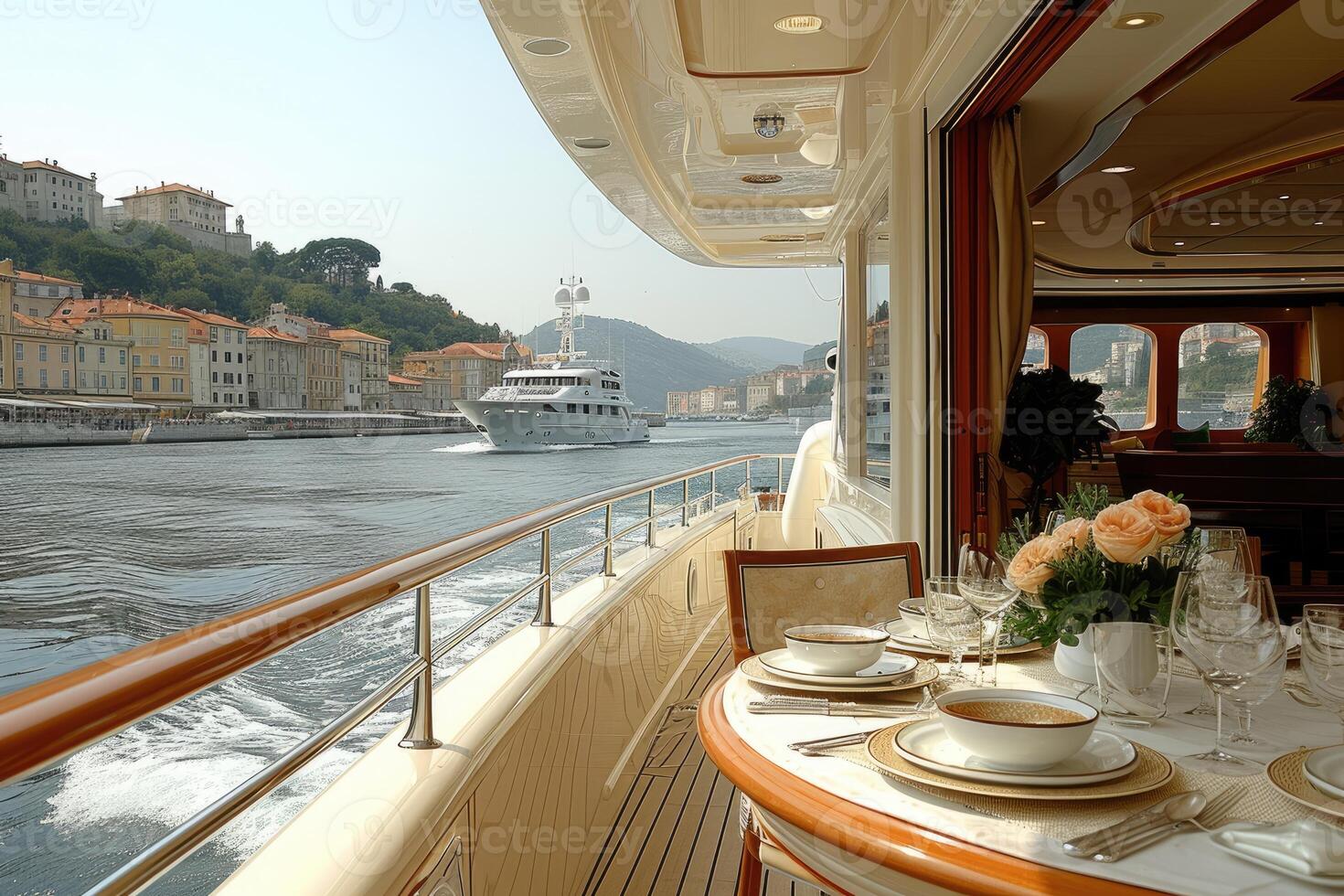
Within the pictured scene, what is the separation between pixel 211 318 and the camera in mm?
17297

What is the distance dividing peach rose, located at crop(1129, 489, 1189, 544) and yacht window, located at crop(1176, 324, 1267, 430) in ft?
30.6

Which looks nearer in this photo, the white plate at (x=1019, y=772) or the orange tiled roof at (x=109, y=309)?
the white plate at (x=1019, y=772)

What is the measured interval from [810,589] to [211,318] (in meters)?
17.8

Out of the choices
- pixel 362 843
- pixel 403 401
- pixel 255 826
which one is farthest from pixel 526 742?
pixel 403 401

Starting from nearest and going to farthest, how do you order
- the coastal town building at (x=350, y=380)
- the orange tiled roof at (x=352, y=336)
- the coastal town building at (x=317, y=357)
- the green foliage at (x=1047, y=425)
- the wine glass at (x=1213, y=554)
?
the wine glass at (x=1213, y=554) < the green foliage at (x=1047, y=425) < the coastal town building at (x=317, y=357) < the orange tiled roof at (x=352, y=336) < the coastal town building at (x=350, y=380)

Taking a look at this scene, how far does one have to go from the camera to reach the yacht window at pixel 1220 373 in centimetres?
912

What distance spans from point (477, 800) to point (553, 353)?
30.0m

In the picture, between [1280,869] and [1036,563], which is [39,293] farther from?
[1280,869]

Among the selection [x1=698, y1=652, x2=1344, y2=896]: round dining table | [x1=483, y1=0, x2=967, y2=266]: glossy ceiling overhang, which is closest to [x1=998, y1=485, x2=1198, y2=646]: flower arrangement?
[x1=698, y1=652, x2=1344, y2=896]: round dining table

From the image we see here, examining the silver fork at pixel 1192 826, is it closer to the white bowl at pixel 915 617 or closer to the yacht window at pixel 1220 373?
the white bowl at pixel 915 617

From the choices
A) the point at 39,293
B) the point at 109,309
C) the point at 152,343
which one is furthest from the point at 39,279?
the point at 152,343

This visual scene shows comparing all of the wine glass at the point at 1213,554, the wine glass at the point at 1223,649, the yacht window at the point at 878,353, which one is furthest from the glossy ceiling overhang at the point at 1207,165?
the wine glass at the point at 1223,649

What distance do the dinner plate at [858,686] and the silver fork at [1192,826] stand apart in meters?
0.38

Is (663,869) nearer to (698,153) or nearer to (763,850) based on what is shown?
(763,850)
